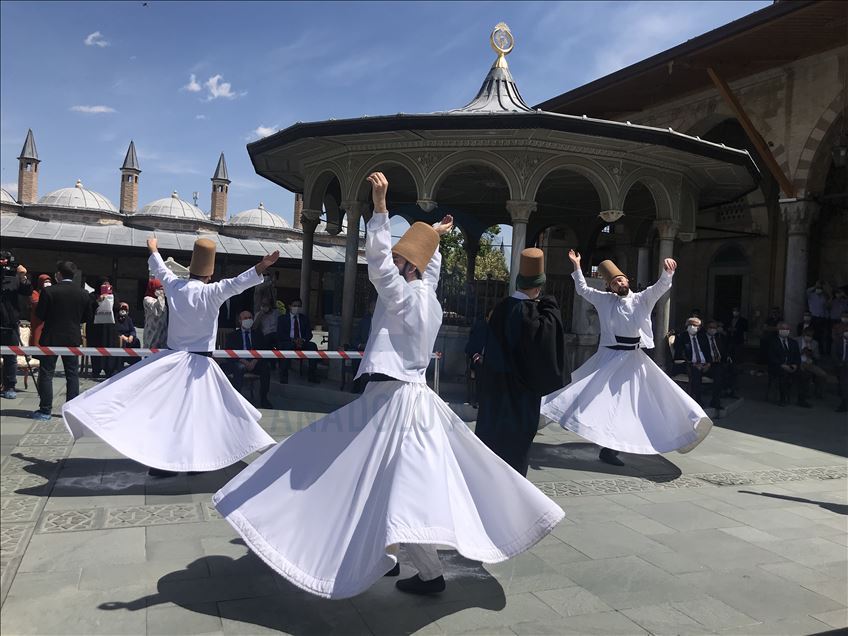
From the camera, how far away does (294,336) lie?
11.6 m

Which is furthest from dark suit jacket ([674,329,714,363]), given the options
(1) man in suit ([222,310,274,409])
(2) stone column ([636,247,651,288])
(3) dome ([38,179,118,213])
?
(3) dome ([38,179,118,213])

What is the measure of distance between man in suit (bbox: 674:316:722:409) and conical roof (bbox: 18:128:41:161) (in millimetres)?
50001

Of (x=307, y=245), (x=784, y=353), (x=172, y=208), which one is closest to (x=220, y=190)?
(x=172, y=208)

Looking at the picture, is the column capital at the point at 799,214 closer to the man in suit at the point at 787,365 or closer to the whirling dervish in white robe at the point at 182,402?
the man in suit at the point at 787,365

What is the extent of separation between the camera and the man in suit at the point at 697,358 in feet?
36.1

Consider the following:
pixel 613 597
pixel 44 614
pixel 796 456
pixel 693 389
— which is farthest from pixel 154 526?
pixel 693 389

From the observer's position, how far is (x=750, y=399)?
43.0ft

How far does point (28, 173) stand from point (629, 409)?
5203 centimetres

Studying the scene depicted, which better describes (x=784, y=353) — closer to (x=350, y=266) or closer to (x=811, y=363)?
(x=811, y=363)

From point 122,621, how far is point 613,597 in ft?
8.63

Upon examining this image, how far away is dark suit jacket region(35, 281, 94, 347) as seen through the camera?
8.12 meters

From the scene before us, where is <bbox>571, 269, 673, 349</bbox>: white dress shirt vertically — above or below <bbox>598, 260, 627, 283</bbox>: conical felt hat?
below

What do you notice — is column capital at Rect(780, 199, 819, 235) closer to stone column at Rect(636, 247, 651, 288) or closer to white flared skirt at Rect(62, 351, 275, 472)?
stone column at Rect(636, 247, 651, 288)

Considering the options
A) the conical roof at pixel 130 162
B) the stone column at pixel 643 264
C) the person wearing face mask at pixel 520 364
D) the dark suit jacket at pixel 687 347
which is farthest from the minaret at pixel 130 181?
the person wearing face mask at pixel 520 364
